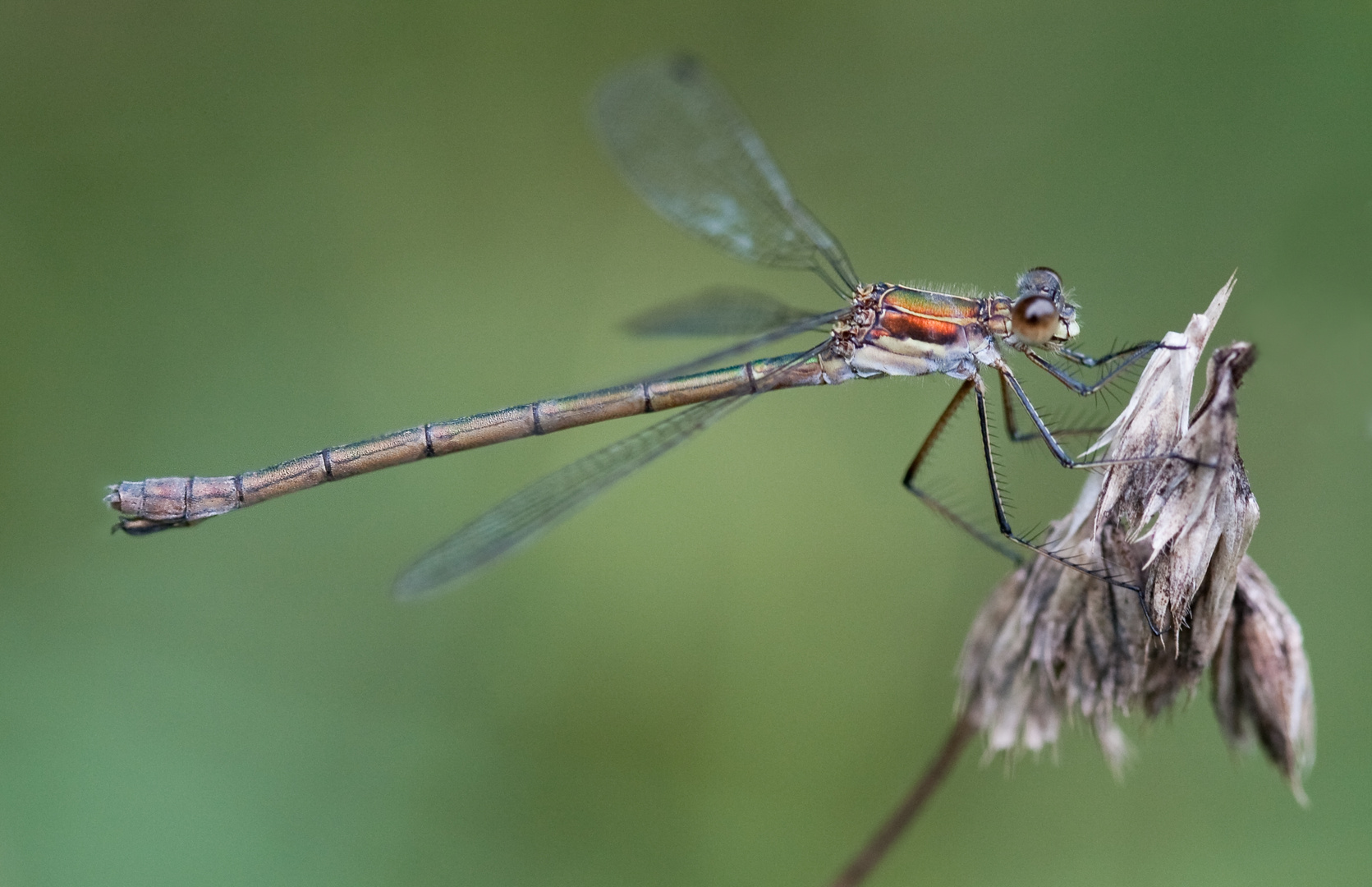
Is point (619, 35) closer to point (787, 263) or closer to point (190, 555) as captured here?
point (787, 263)

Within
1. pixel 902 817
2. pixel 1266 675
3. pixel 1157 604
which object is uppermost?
pixel 1157 604

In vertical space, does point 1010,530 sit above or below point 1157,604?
above

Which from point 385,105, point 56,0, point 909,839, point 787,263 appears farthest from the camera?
→ point 385,105

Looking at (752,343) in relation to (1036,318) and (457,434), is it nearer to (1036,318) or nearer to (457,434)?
(1036,318)

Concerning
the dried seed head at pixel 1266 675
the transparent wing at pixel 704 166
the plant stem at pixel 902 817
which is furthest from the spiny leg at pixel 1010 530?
the transparent wing at pixel 704 166

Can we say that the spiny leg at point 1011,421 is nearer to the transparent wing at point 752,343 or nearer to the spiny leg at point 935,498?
the spiny leg at point 935,498

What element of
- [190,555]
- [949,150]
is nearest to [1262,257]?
[949,150]

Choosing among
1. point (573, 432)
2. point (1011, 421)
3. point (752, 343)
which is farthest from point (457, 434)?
point (1011, 421)
